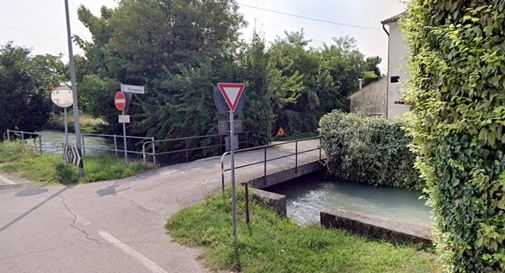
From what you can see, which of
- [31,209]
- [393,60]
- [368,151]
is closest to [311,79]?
[393,60]

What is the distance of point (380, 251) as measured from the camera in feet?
13.9

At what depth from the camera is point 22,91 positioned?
63.5 ft

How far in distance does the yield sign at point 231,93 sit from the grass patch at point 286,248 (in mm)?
1785

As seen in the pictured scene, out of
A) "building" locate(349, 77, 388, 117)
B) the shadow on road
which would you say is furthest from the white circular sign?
"building" locate(349, 77, 388, 117)

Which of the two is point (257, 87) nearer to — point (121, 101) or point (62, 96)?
point (121, 101)

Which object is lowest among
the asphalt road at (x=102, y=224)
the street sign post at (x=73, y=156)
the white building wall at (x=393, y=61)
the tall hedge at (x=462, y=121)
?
the asphalt road at (x=102, y=224)

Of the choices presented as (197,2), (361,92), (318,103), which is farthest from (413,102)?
(361,92)

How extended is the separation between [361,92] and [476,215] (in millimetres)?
21141

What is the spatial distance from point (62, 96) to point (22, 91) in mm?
12238

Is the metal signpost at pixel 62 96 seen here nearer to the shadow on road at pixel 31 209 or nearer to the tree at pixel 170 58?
the shadow on road at pixel 31 209

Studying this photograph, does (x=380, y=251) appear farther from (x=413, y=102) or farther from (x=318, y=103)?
(x=318, y=103)

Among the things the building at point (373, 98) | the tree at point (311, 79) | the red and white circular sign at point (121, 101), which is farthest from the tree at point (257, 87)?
the building at point (373, 98)

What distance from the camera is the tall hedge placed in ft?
8.05

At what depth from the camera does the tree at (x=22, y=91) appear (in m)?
19.1
